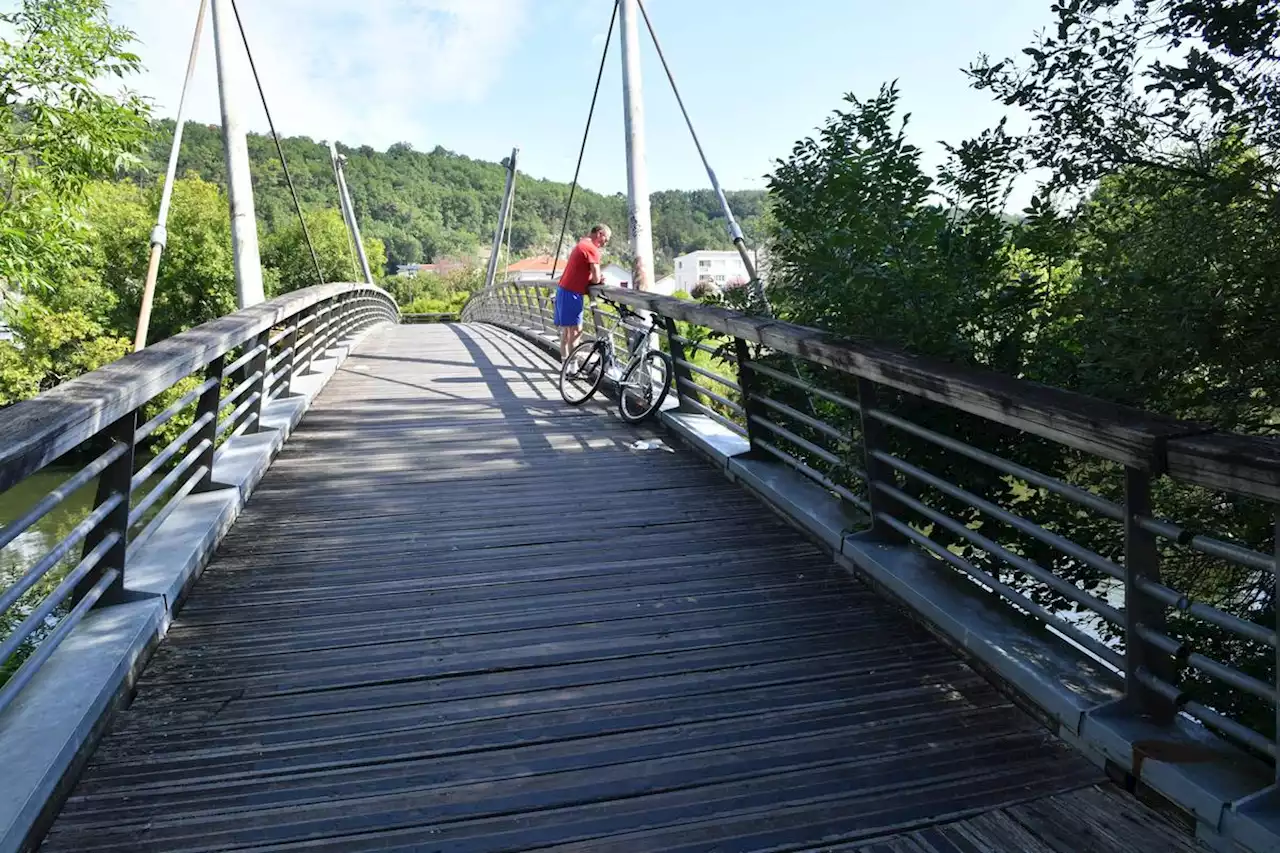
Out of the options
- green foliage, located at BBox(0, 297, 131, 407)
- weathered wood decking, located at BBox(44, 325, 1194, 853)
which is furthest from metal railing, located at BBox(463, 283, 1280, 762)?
green foliage, located at BBox(0, 297, 131, 407)

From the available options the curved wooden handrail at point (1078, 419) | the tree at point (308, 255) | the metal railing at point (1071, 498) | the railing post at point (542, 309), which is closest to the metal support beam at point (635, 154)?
the metal railing at point (1071, 498)

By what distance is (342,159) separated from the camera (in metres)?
33.8

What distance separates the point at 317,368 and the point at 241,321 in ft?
14.9

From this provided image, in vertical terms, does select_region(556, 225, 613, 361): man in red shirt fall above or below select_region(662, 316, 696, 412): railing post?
above

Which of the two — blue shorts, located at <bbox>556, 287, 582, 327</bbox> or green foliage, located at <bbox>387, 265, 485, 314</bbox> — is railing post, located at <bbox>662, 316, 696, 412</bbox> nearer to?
blue shorts, located at <bbox>556, 287, 582, 327</bbox>

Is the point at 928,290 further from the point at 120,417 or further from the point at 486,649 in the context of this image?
the point at 120,417

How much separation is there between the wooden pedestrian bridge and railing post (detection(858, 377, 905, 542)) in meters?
0.02

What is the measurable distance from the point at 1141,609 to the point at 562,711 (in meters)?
1.54

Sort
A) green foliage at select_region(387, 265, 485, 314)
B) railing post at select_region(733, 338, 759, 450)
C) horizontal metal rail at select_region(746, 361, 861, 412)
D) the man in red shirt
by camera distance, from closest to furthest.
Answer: horizontal metal rail at select_region(746, 361, 861, 412), railing post at select_region(733, 338, 759, 450), the man in red shirt, green foliage at select_region(387, 265, 485, 314)

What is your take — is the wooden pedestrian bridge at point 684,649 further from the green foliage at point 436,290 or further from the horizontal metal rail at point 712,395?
the green foliage at point 436,290

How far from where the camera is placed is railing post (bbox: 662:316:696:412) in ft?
21.0

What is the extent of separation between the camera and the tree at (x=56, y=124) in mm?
10172

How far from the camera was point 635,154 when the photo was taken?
872 cm

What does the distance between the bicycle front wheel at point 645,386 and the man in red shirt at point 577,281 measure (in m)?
1.49
